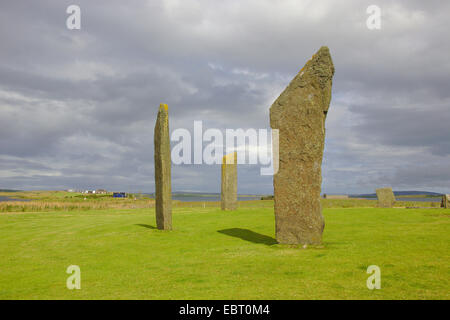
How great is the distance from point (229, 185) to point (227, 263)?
15289 millimetres

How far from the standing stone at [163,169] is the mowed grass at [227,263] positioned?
774 mm

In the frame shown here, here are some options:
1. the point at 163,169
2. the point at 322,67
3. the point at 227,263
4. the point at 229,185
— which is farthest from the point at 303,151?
the point at 229,185

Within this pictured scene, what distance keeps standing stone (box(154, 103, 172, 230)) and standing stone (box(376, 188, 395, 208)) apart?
17.8m

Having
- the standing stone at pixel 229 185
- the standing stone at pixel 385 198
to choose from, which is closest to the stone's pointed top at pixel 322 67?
the standing stone at pixel 229 185

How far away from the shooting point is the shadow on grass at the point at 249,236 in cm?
1165

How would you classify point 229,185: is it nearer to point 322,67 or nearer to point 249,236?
point 249,236

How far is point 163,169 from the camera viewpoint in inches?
570

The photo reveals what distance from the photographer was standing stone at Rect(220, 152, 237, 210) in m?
23.7

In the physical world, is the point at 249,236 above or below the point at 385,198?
below

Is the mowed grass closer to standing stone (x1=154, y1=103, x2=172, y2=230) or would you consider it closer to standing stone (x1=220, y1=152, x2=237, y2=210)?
standing stone (x1=154, y1=103, x2=172, y2=230)

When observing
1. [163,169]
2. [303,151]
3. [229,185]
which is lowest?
[229,185]

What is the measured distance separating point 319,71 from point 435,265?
5.66 meters

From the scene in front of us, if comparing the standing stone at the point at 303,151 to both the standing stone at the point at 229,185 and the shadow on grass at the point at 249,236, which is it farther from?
the standing stone at the point at 229,185
